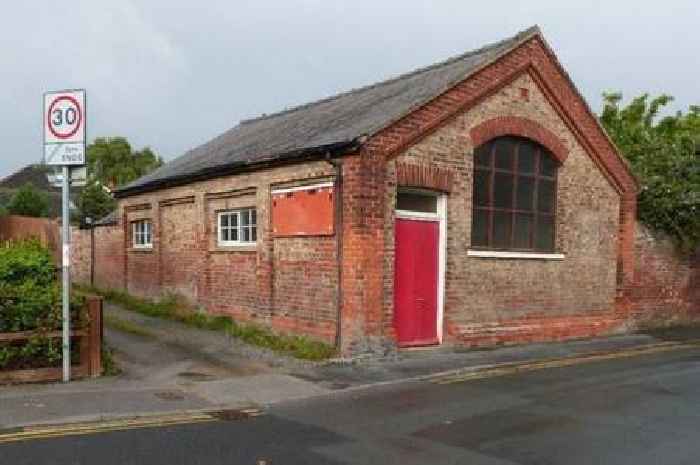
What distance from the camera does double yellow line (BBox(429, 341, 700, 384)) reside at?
11469mm

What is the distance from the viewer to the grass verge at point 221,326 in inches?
507

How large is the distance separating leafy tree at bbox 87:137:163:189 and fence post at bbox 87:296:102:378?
43.3 m

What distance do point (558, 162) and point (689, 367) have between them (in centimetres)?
526

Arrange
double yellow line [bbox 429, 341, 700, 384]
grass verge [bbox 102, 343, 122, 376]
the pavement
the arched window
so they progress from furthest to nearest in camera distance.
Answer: the arched window < double yellow line [bbox 429, 341, 700, 384] < grass verge [bbox 102, 343, 122, 376] < the pavement

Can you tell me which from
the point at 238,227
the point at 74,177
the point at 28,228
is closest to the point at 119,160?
the point at 28,228

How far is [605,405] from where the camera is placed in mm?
9281

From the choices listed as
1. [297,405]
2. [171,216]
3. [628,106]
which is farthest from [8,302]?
[628,106]

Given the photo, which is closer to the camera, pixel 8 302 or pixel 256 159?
pixel 8 302

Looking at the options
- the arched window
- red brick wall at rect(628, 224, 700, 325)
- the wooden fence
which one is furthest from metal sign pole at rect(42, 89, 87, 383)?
red brick wall at rect(628, 224, 700, 325)

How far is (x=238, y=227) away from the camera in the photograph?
53.0 ft

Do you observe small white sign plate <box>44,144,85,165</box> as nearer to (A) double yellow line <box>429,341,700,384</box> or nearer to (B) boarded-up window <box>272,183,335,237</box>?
(B) boarded-up window <box>272,183,335,237</box>

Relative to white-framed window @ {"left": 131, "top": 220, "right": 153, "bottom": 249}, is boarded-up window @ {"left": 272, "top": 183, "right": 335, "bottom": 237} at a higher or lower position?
higher

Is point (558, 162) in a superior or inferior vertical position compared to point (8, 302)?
superior

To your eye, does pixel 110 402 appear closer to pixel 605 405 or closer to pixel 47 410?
pixel 47 410
